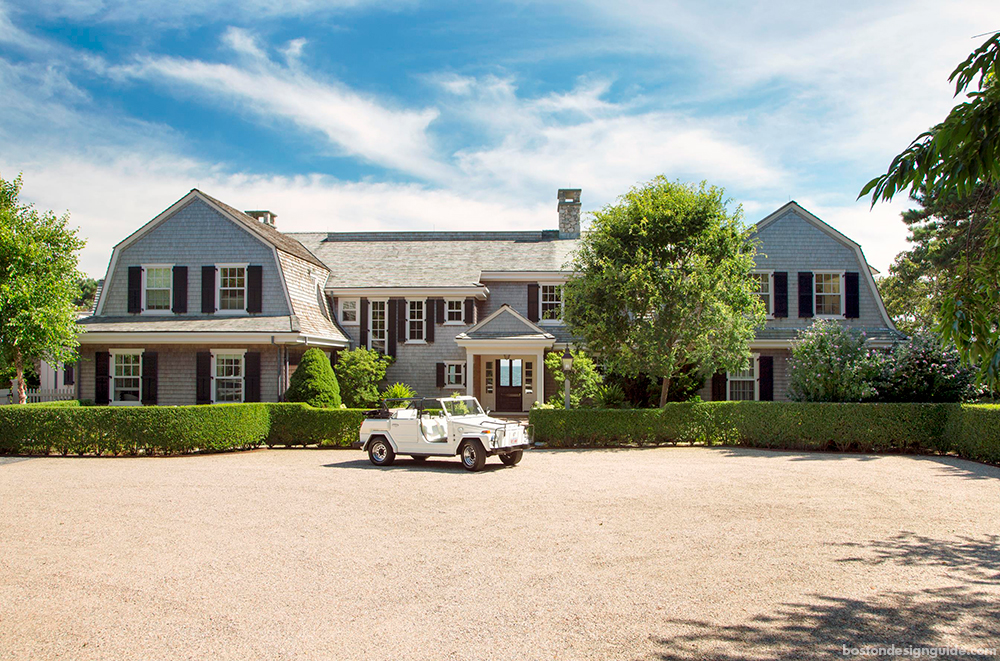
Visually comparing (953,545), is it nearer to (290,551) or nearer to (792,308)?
(290,551)

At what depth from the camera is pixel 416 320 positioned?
25875 mm

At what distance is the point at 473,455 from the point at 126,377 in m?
15.4

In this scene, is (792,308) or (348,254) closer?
(792,308)

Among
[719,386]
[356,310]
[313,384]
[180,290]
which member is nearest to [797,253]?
[719,386]

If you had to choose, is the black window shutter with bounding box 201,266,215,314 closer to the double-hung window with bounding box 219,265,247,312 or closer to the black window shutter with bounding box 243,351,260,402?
the double-hung window with bounding box 219,265,247,312

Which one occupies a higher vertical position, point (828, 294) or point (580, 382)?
point (828, 294)

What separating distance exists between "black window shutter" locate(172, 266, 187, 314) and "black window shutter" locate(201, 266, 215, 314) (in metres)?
0.67

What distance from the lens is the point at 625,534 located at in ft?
26.6

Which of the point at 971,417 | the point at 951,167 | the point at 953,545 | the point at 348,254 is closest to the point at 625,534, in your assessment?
the point at 953,545

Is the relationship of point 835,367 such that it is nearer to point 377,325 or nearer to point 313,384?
point 313,384

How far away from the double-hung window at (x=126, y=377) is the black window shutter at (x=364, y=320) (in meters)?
7.49

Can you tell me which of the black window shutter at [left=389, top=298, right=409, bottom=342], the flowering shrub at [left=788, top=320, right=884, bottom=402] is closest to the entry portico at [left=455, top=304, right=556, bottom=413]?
the black window shutter at [left=389, top=298, right=409, bottom=342]

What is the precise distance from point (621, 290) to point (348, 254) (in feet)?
46.0

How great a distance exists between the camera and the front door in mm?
26188
